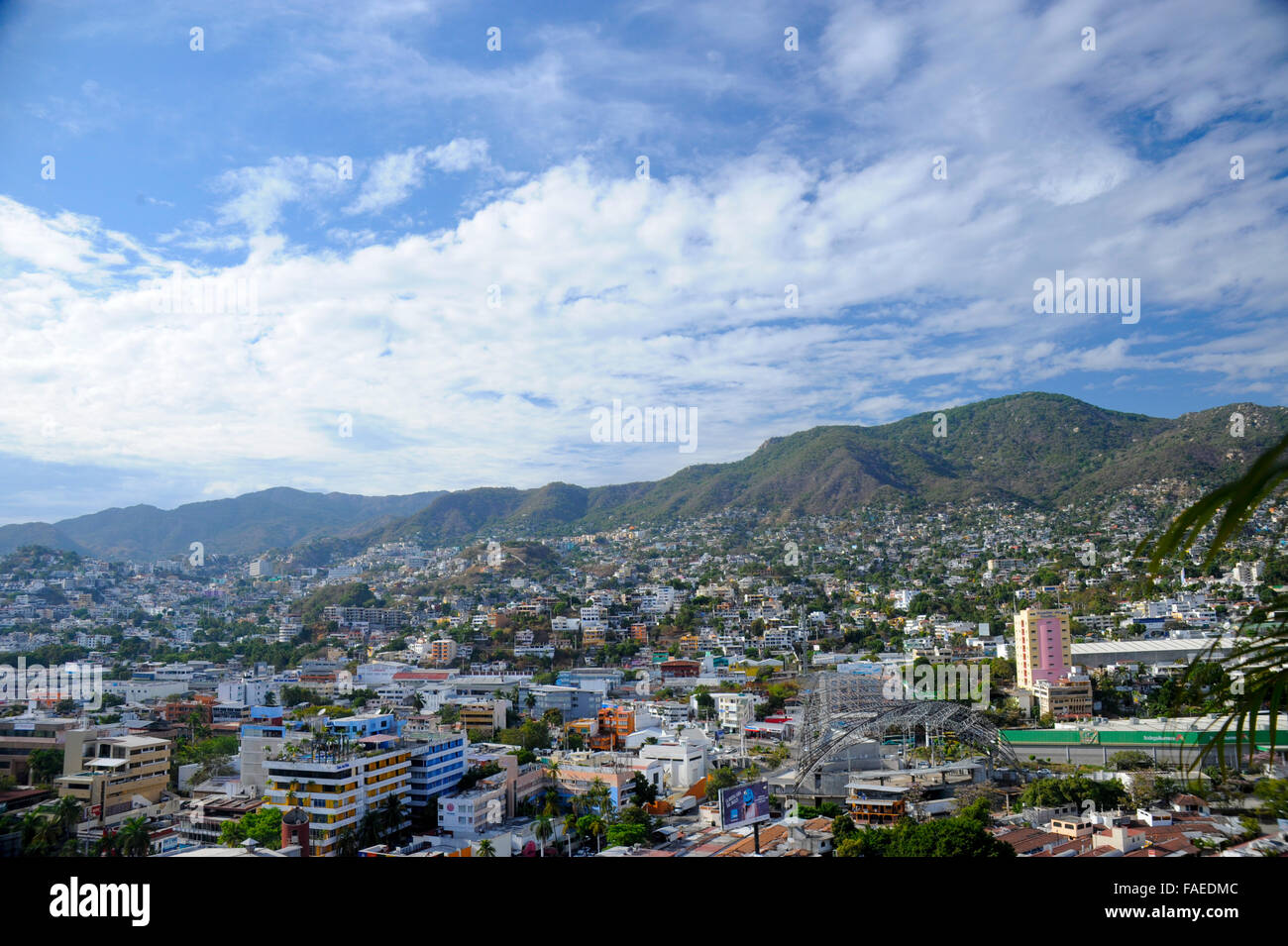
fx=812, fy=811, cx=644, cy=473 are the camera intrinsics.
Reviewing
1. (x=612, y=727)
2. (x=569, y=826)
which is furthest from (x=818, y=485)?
(x=569, y=826)

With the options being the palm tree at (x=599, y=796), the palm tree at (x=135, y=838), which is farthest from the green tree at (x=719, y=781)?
the palm tree at (x=135, y=838)

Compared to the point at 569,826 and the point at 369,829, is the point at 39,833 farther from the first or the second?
the point at 569,826

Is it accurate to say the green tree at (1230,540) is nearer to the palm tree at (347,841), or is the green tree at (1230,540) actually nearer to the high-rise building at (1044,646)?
the palm tree at (347,841)

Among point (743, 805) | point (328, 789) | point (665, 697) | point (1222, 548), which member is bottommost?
point (665, 697)

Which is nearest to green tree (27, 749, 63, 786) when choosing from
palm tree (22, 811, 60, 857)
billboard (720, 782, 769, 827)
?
palm tree (22, 811, 60, 857)
